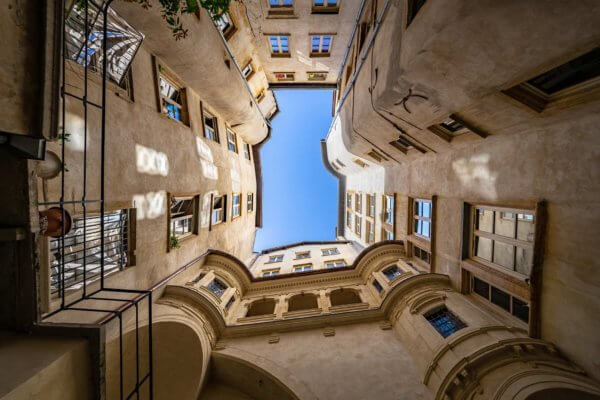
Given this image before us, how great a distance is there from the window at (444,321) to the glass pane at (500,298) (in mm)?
1334

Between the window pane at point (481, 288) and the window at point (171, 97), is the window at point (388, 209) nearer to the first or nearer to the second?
the window pane at point (481, 288)

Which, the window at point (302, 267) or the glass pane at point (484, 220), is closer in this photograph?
the glass pane at point (484, 220)

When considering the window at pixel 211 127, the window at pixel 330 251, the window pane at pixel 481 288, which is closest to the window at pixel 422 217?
the window pane at pixel 481 288

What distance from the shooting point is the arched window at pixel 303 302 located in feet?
46.5

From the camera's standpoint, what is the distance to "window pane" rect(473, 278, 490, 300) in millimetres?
9030

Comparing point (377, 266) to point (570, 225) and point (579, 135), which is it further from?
point (579, 135)

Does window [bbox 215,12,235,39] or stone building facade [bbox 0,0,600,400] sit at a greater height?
window [bbox 215,12,235,39]

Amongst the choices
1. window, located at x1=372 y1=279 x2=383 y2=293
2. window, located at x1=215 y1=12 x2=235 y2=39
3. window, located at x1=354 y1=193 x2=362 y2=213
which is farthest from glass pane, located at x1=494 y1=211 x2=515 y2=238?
window, located at x1=354 y1=193 x2=362 y2=213

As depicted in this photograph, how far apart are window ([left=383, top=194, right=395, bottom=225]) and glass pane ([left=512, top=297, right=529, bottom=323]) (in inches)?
339

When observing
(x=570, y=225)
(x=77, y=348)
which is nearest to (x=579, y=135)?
(x=570, y=225)

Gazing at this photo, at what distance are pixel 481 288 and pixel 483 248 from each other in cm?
142

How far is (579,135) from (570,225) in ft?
6.36

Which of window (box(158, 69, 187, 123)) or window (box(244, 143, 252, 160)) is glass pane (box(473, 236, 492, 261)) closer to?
window (box(158, 69, 187, 123))

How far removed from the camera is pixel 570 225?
586 centimetres
